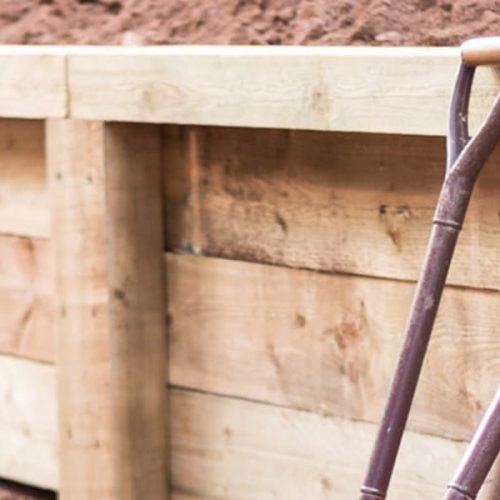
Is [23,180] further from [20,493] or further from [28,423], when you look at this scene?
[20,493]

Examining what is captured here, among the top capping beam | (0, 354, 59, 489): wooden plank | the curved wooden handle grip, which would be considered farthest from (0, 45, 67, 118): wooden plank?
the curved wooden handle grip

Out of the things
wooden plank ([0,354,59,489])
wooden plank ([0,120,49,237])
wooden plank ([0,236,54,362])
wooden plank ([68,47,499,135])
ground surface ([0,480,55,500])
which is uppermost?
wooden plank ([68,47,499,135])

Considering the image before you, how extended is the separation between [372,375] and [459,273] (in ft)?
0.83

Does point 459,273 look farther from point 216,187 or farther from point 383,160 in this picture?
point 216,187

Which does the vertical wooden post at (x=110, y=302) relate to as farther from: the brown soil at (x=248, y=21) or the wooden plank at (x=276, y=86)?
the brown soil at (x=248, y=21)

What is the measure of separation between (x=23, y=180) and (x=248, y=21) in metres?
0.56

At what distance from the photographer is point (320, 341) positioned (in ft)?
7.85

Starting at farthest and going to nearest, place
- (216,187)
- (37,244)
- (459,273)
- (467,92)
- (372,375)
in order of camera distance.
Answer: (37,244), (216,187), (372,375), (459,273), (467,92)

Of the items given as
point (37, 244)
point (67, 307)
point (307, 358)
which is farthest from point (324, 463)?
point (37, 244)

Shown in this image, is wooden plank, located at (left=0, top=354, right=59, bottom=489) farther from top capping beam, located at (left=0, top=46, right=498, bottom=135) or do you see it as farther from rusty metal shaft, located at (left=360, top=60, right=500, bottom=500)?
rusty metal shaft, located at (left=360, top=60, right=500, bottom=500)

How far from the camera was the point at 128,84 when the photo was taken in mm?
2436

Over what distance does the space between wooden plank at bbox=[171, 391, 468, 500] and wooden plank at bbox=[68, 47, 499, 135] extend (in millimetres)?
517

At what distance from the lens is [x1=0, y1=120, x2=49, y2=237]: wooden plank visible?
279 cm

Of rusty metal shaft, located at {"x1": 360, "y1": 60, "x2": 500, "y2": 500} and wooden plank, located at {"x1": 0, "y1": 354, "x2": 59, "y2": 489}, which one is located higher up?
rusty metal shaft, located at {"x1": 360, "y1": 60, "x2": 500, "y2": 500}
